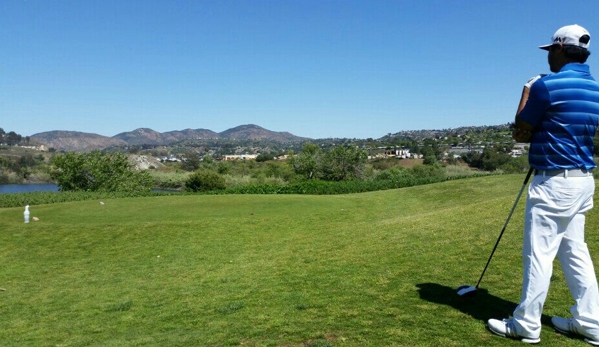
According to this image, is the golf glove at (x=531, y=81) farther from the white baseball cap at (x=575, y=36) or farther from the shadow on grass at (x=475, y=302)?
the shadow on grass at (x=475, y=302)

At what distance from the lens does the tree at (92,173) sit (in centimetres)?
5897

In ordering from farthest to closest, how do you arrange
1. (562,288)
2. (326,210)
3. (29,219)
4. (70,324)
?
1. (326,210)
2. (29,219)
3. (70,324)
4. (562,288)

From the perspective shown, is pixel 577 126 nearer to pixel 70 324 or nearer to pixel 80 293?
pixel 70 324

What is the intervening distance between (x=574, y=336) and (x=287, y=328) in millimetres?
2982


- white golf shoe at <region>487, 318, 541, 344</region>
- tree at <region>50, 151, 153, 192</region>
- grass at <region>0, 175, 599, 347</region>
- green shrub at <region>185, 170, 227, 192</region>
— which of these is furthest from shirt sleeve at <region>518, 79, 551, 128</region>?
tree at <region>50, 151, 153, 192</region>

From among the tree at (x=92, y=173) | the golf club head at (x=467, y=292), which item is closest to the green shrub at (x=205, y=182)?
the tree at (x=92, y=173)

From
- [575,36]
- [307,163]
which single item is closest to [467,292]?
[575,36]

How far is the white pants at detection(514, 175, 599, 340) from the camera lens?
3.97m

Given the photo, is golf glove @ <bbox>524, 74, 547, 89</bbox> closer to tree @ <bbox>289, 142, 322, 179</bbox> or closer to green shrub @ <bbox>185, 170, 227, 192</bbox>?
green shrub @ <bbox>185, 170, 227, 192</bbox>

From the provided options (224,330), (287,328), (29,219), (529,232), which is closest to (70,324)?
(224,330)

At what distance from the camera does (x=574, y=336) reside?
13.9 feet

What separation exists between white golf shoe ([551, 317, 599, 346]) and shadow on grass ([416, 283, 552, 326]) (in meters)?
0.23

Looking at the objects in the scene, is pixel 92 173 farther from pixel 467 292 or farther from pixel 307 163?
pixel 467 292

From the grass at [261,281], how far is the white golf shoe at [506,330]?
0.42 ft
